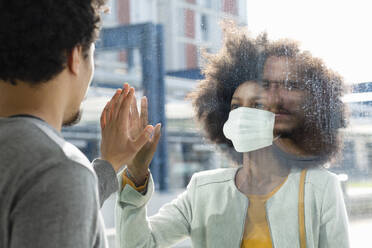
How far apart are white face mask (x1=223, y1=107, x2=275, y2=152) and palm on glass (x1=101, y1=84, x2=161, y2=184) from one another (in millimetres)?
229

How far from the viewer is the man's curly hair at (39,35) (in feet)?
3.27

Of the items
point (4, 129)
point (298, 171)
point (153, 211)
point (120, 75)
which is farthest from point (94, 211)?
point (120, 75)

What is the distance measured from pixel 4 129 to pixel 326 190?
2.70ft

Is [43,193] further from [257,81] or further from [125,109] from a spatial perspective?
[257,81]

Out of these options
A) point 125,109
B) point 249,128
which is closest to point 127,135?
point 125,109

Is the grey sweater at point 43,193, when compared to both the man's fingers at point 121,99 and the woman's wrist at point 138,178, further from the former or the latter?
the woman's wrist at point 138,178

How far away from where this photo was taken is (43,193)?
89cm

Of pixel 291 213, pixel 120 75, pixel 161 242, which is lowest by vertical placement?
pixel 161 242

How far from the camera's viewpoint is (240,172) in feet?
4.98

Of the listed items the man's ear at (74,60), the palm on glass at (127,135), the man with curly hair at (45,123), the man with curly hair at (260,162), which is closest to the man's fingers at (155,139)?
the palm on glass at (127,135)

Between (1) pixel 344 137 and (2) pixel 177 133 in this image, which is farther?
(2) pixel 177 133

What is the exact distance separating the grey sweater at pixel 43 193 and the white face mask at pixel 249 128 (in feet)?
2.02

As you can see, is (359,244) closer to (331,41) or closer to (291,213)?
(291,213)

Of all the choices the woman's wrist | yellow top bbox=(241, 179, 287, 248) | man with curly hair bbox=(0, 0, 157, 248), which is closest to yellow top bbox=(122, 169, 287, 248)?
yellow top bbox=(241, 179, 287, 248)
